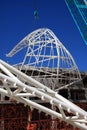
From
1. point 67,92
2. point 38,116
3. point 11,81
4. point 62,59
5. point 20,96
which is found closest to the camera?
point 11,81

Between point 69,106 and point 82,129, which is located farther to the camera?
point 82,129

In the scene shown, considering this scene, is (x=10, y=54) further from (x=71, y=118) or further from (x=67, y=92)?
(x=71, y=118)

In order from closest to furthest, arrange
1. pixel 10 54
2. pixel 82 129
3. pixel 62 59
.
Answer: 1. pixel 82 129
2. pixel 62 59
3. pixel 10 54

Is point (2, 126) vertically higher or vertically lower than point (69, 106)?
higher

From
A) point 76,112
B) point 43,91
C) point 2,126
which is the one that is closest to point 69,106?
point 76,112


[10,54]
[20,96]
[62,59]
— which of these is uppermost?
[10,54]

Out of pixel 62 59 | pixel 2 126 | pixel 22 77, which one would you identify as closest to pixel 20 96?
pixel 22 77

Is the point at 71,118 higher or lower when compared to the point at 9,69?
lower

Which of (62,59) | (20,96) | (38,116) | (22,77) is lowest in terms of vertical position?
(20,96)

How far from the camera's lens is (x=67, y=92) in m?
41.9

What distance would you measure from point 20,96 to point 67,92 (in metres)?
28.7

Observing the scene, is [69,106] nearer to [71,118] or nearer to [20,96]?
[71,118]

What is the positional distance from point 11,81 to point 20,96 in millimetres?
1134

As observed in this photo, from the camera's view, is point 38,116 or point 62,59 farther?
point 38,116
